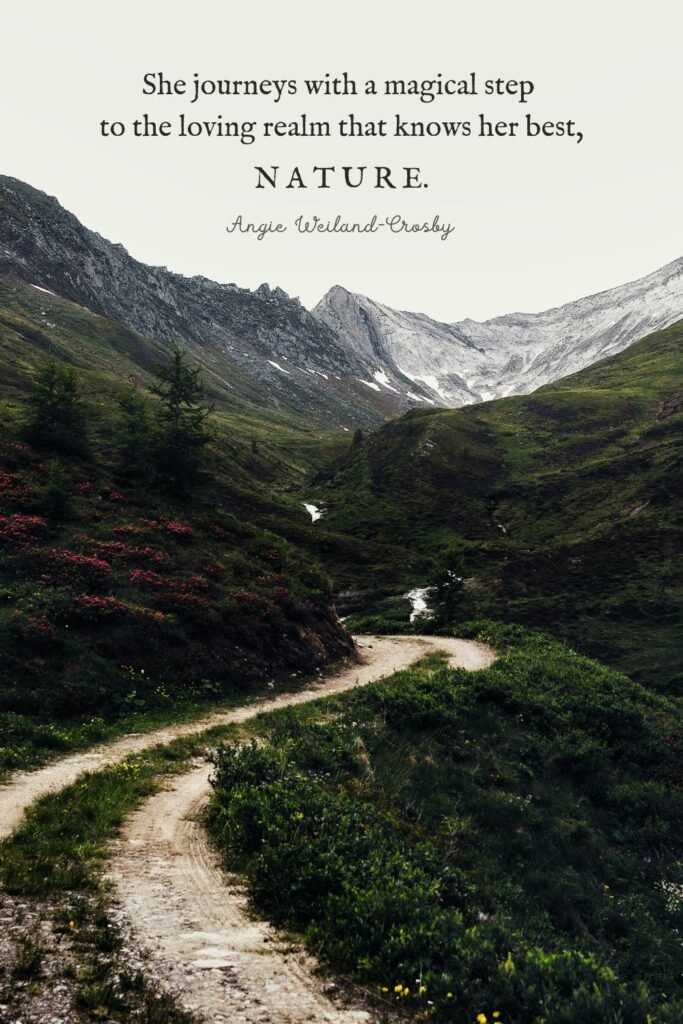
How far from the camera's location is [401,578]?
71688 millimetres

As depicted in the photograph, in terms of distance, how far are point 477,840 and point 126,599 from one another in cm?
1868

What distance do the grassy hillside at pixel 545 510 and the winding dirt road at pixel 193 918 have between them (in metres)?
38.7

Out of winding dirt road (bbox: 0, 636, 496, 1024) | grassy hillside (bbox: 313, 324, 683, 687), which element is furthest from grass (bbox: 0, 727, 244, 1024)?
grassy hillside (bbox: 313, 324, 683, 687)

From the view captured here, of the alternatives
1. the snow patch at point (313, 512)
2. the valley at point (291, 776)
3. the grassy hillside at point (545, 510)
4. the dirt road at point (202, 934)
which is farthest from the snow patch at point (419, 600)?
the dirt road at point (202, 934)

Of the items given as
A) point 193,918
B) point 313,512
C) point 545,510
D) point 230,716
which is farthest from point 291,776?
point 313,512

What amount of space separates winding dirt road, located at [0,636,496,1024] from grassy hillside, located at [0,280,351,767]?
4.47 metres

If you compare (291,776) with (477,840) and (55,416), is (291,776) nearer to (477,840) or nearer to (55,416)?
(477,840)

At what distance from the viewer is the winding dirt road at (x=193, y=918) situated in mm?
6934

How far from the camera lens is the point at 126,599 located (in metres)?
26.2

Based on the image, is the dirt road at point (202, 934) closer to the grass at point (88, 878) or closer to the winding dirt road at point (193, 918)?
the winding dirt road at point (193, 918)

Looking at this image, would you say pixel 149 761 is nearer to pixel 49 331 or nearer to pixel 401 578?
pixel 401 578

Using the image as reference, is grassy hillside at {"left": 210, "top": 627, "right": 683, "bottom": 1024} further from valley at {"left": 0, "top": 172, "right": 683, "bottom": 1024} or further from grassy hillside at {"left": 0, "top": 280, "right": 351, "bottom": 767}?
grassy hillside at {"left": 0, "top": 280, "right": 351, "bottom": 767}

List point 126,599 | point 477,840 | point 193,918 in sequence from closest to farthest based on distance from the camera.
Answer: point 193,918
point 477,840
point 126,599

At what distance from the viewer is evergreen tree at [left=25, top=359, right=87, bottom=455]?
41312 mm
